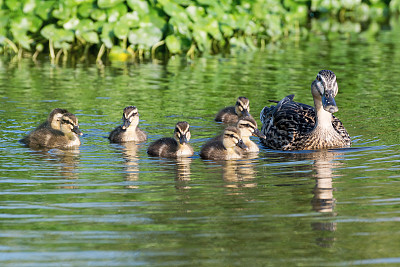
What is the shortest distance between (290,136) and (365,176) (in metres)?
1.98

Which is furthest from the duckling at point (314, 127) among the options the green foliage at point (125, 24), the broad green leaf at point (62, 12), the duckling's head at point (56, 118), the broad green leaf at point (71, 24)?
the broad green leaf at point (62, 12)

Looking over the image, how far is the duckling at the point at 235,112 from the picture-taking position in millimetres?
11750

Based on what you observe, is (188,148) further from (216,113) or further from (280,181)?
(216,113)

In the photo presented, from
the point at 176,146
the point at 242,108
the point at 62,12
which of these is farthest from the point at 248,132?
the point at 62,12

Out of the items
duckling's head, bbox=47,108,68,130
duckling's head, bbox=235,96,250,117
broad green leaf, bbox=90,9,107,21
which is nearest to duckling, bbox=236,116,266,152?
duckling's head, bbox=235,96,250,117

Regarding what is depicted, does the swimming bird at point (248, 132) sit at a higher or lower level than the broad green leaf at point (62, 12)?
lower

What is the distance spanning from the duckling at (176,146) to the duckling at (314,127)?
1.24 metres

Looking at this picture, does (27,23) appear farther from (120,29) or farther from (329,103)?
(329,103)

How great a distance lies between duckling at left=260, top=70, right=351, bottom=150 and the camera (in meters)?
9.66

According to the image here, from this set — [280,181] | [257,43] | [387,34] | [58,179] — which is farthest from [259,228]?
[387,34]

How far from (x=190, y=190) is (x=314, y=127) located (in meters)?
2.92

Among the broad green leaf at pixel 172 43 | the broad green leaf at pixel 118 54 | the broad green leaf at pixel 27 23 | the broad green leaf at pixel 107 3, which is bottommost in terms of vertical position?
the broad green leaf at pixel 118 54

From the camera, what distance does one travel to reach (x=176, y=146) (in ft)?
31.4

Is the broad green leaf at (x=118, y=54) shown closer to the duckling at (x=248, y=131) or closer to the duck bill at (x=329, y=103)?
the duckling at (x=248, y=131)
